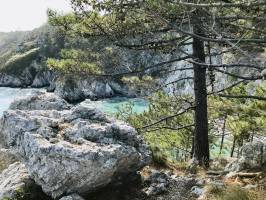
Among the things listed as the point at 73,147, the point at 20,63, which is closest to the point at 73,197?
the point at 73,147

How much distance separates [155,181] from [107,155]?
1.78 metres

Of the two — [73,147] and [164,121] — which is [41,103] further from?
[164,121]

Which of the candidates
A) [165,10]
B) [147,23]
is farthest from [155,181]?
[147,23]

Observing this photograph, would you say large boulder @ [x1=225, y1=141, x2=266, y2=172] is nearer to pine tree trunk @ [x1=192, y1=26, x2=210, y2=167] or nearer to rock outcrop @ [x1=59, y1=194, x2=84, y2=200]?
pine tree trunk @ [x1=192, y1=26, x2=210, y2=167]

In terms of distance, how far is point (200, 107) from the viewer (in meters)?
12.9

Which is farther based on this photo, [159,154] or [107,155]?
[159,154]

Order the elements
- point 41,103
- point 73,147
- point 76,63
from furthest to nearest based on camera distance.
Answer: point 41,103 → point 76,63 → point 73,147

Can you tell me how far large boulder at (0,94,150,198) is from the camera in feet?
27.1

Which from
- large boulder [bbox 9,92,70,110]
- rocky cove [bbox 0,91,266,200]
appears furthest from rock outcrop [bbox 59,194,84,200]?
large boulder [bbox 9,92,70,110]

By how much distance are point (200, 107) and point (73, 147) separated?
530cm

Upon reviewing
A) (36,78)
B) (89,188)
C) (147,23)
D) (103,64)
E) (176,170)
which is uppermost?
(147,23)

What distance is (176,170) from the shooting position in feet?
38.0

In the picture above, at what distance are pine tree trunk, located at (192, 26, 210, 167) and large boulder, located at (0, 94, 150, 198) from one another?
353cm

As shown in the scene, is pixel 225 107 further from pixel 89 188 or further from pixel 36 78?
pixel 36 78
